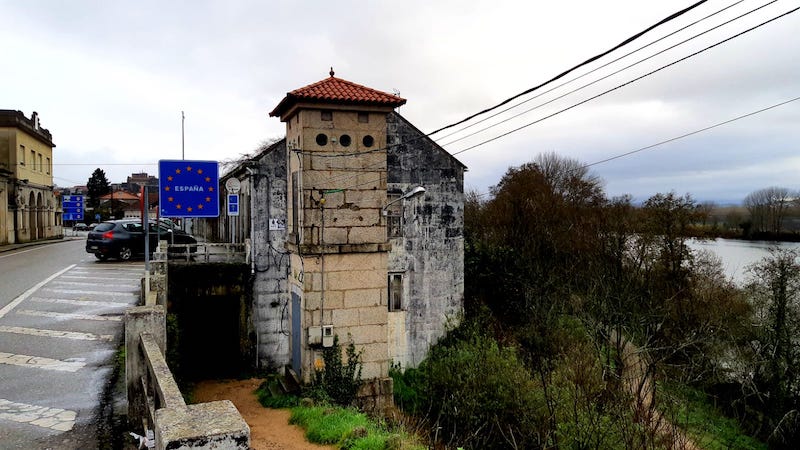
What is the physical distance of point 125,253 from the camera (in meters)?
19.8

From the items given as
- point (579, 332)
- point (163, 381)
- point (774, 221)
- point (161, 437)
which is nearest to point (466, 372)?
point (579, 332)

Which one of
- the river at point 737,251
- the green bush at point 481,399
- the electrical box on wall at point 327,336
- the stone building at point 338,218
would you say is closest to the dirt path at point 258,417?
the stone building at point 338,218

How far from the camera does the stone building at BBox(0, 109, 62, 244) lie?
2834cm

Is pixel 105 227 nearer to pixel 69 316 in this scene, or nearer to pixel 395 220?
pixel 69 316

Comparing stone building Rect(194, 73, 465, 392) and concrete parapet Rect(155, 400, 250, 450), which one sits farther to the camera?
stone building Rect(194, 73, 465, 392)

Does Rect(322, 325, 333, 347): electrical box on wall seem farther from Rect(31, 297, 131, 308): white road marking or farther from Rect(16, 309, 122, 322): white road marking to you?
Rect(31, 297, 131, 308): white road marking

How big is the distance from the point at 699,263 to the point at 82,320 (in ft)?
82.5

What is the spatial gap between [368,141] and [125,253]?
13528 millimetres

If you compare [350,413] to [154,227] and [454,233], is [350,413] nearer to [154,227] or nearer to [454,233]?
[454,233]

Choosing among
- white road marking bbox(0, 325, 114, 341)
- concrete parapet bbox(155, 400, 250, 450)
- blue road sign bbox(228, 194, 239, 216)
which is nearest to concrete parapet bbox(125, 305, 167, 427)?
A: concrete parapet bbox(155, 400, 250, 450)

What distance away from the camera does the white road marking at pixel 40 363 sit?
794 cm

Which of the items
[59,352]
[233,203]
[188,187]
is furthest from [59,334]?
[233,203]

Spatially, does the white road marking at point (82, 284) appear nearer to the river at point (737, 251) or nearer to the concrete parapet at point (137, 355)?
the concrete parapet at point (137, 355)

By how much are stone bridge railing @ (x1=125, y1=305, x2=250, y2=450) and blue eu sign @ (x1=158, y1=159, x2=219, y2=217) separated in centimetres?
354
